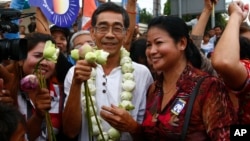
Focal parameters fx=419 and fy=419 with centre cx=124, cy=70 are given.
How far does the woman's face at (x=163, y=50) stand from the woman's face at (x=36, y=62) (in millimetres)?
704

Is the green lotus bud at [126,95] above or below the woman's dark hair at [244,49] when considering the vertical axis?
below

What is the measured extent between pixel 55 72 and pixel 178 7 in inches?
214

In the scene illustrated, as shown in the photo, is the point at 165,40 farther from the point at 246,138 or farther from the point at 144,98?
the point at 246,138

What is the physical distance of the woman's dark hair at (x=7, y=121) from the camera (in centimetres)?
168

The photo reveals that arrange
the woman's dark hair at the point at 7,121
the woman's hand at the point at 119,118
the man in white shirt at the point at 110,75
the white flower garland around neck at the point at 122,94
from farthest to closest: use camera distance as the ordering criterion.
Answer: the man in white shirt at the point at 110,75
the white flower garland around neck at the point at 122,94
the woman's hand at the point at 119,118
the woman's dark hair at the point at 7,121

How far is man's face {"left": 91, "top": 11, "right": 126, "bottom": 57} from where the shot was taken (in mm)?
2486

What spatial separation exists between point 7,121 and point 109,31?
0.97 metres

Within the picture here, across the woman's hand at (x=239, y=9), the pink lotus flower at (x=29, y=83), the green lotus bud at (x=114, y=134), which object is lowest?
the green lotus bud at (x=114, y=134)

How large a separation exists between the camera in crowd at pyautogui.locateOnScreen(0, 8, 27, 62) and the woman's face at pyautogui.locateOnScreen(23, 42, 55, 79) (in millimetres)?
446

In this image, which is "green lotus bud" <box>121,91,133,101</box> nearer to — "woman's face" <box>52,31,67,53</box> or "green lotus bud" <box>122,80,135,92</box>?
"green lotus bud" <box>122,80,135,92</box>

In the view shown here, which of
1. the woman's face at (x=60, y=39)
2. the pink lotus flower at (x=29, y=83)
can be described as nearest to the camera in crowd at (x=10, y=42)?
the pink lotus flower at (x=29, y=83)

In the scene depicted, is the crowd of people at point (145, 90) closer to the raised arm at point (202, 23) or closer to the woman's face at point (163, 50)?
the woman's face at point (163, 50)

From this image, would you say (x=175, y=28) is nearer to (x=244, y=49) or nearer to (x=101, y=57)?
(x=244, y=49)

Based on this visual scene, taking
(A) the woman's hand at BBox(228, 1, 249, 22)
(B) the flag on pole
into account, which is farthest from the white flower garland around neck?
(B) the flag on pole
